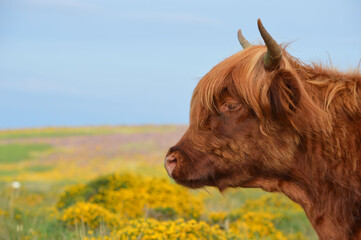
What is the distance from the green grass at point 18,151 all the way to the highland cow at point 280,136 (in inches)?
1380

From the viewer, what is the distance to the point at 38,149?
3934cm

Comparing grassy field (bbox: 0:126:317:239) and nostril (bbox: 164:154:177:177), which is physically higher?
nostril (bbox: 164:154:177:177)

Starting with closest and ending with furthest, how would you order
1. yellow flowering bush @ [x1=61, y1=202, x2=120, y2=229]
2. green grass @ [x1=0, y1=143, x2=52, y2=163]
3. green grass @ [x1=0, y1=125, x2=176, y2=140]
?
yellow flowering bush @ [x1=61, y1=202, x2=120, y2=229] < green grass @ [x1=0, y1=143, x2=52, y2=163] < green grass @ [x1=0, y1=125, x2=176, y2=140]

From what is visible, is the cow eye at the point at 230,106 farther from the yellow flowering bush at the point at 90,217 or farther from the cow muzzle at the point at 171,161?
the yellow flowering bush at the point at 90,217

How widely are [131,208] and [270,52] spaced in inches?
302

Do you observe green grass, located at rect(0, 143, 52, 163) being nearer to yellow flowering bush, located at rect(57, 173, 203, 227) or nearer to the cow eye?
yellow flowering bush, located at rect(57, 173, 203, 227)

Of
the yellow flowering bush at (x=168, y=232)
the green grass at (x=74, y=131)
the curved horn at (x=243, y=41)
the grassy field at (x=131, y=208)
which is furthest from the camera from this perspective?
the green grass at (x=74, y=131)

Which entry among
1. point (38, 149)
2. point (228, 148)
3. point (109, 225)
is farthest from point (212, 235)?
point (38, 149)

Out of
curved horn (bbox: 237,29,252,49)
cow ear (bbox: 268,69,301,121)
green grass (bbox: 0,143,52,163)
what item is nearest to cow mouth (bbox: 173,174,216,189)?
cow ear (bbox: 268,69,301,121)

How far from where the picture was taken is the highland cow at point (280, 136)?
306 centimetres

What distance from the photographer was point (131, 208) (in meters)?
10.1

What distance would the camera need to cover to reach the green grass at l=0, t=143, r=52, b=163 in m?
36.5

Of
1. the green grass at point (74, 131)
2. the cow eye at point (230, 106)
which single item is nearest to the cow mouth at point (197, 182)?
the cow eye at point (230, 106)

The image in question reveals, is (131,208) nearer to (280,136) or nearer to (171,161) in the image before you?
(171,161)
